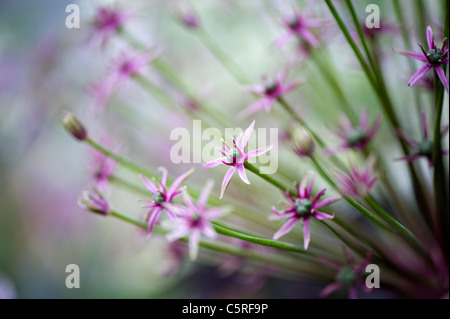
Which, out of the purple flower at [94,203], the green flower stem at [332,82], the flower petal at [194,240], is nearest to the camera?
the flower petal at [194,240]

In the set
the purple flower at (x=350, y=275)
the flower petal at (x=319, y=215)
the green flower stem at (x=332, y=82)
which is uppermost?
the green flower stem at (x=332, y=82)

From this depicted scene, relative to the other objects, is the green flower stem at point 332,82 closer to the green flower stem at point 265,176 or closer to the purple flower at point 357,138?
the purple flower at point 357,138

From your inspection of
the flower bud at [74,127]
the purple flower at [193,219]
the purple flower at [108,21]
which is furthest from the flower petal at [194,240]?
the purple flower at [108,21]

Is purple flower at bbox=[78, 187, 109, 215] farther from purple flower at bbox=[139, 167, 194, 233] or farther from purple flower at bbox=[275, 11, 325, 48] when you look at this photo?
purple flower at bbox=[275, 11, 325, 48]

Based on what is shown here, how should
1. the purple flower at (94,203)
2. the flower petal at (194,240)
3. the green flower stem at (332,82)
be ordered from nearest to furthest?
the flower petal at (194,240) → the purple flower at (94,203) → the green flower stem at (332,82)

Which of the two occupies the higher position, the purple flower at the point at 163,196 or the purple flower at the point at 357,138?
the purple flower at the point at 357,138

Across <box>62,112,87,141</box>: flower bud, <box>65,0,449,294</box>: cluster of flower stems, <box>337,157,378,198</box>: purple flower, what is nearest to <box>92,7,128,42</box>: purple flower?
<box>65,0,449,294</box>: cluster of flower stems
